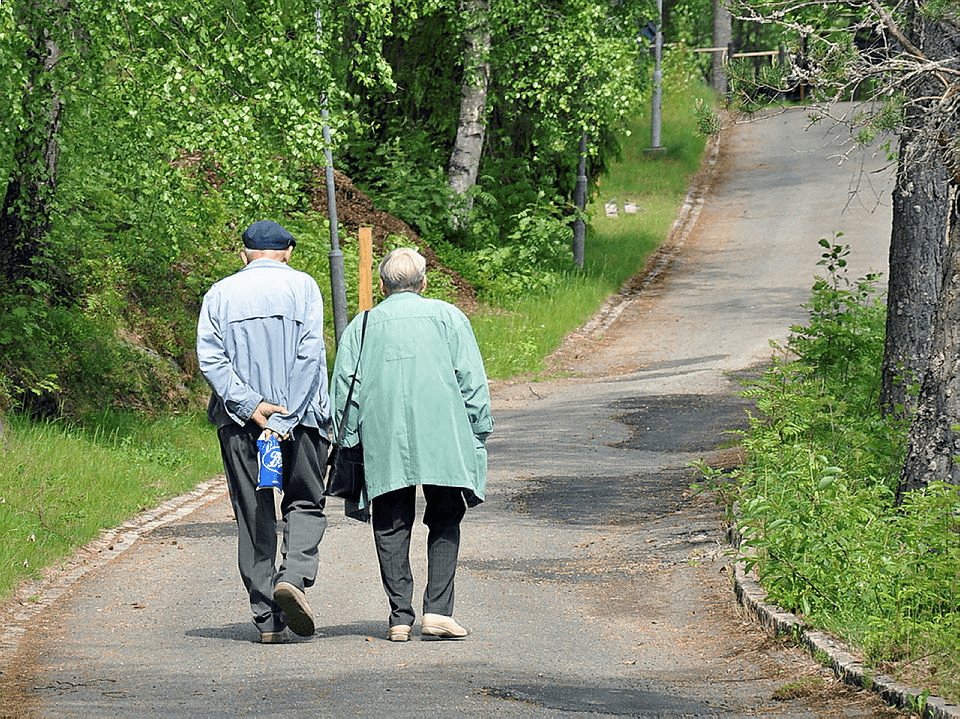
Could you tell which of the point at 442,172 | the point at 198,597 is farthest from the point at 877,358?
the point at 442,172

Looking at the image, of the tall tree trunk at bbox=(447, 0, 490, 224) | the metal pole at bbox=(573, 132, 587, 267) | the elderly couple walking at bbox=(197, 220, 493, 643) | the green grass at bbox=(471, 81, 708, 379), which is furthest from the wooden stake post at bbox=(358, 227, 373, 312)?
the elderly couple walking at bbox=(197, 220, 493, 643)

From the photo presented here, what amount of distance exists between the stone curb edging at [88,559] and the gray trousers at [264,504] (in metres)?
1.24

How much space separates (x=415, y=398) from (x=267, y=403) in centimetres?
69

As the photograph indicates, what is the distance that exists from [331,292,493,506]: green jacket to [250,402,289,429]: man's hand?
283mm

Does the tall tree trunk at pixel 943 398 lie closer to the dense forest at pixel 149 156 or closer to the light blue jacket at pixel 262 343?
the light blue jacket at pixel 262 343

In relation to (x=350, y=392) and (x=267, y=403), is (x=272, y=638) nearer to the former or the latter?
(x=267, y=403)

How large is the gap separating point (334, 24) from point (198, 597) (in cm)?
771

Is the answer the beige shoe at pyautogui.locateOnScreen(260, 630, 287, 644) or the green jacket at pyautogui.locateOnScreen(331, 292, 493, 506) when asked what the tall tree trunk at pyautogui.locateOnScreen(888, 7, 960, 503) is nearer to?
the green jacket at pyautogui.locateOnScreen(331, 292, 493, 506)

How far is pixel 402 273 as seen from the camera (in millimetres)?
6418

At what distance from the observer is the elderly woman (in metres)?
6.29

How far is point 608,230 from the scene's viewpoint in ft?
107

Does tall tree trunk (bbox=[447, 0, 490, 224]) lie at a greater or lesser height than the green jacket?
greater

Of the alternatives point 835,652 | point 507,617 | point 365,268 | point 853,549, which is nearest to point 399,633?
point 507,617

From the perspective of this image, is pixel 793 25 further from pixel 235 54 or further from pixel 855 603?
pixel 235 54
